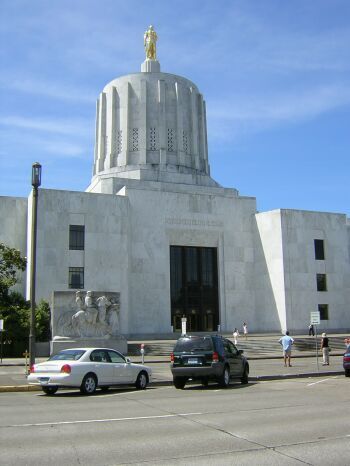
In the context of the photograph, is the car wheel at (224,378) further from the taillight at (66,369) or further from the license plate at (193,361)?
the taillight at (66,369)

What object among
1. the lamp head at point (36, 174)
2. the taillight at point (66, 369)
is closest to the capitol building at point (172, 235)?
the lamp head at point (36, 174)

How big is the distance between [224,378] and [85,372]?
437 cm

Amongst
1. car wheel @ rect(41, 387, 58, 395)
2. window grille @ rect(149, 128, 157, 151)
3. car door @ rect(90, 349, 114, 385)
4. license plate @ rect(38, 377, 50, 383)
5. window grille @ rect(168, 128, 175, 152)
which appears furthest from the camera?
window grille @ rect(168, 128, 175, 152)

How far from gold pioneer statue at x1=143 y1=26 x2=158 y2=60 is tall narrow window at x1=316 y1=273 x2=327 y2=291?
2567 centimetres

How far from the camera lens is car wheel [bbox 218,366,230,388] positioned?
17.4m

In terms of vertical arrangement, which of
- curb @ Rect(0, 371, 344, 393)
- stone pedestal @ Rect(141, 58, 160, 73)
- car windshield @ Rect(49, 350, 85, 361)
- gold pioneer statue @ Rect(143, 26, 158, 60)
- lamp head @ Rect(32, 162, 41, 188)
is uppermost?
gold pioneer statue @ Rect(143, 26, 158, 60)

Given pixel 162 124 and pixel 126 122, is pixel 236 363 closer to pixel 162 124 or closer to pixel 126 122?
pixel 162 124

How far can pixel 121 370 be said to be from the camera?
1712cm

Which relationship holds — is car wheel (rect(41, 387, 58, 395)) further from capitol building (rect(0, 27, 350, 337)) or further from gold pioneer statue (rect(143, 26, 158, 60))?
gold pioneer statue (rect(143, 26, 158, 60))

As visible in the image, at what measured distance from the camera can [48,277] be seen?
42969mm

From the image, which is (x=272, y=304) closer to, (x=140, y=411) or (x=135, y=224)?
(x=135, y=224)

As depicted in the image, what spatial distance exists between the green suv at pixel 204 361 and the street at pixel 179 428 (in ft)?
5.11

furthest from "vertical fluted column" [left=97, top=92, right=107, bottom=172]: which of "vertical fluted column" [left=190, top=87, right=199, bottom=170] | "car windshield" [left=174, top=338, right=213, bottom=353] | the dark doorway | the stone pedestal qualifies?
"car windshield" [left=174, top=338, right=213, bottom=353]

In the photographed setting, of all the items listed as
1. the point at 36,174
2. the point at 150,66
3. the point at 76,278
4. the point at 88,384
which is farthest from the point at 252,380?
the point at 150,66
